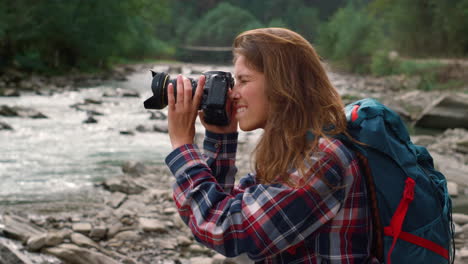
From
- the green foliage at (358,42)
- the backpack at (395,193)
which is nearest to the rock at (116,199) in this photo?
the backpack at (395,193)

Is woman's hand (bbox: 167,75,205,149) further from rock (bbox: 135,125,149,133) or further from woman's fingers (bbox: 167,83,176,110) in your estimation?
rock (bbox: 135,125,149,133)

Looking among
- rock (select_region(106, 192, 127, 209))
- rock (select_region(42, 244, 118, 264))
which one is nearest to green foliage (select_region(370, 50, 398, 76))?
rock (select_region(106, 192, 127, 209))

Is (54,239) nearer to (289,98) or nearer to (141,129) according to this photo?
(289,98)

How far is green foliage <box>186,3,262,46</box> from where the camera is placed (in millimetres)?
55094

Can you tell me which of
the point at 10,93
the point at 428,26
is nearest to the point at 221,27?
the point at 428,26

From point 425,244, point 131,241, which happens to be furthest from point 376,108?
point 131,241

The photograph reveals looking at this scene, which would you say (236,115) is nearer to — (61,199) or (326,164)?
(326,164)

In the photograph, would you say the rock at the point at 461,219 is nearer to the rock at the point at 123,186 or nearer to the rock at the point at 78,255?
the rock at the point at 78,255

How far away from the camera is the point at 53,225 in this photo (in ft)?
10.8

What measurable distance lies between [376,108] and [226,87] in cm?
41

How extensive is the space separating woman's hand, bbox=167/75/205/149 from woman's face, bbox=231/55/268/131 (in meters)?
0.12

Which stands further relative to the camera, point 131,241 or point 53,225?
point 53,225

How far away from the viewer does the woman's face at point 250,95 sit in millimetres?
1197

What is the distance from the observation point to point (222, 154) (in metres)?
1.45
